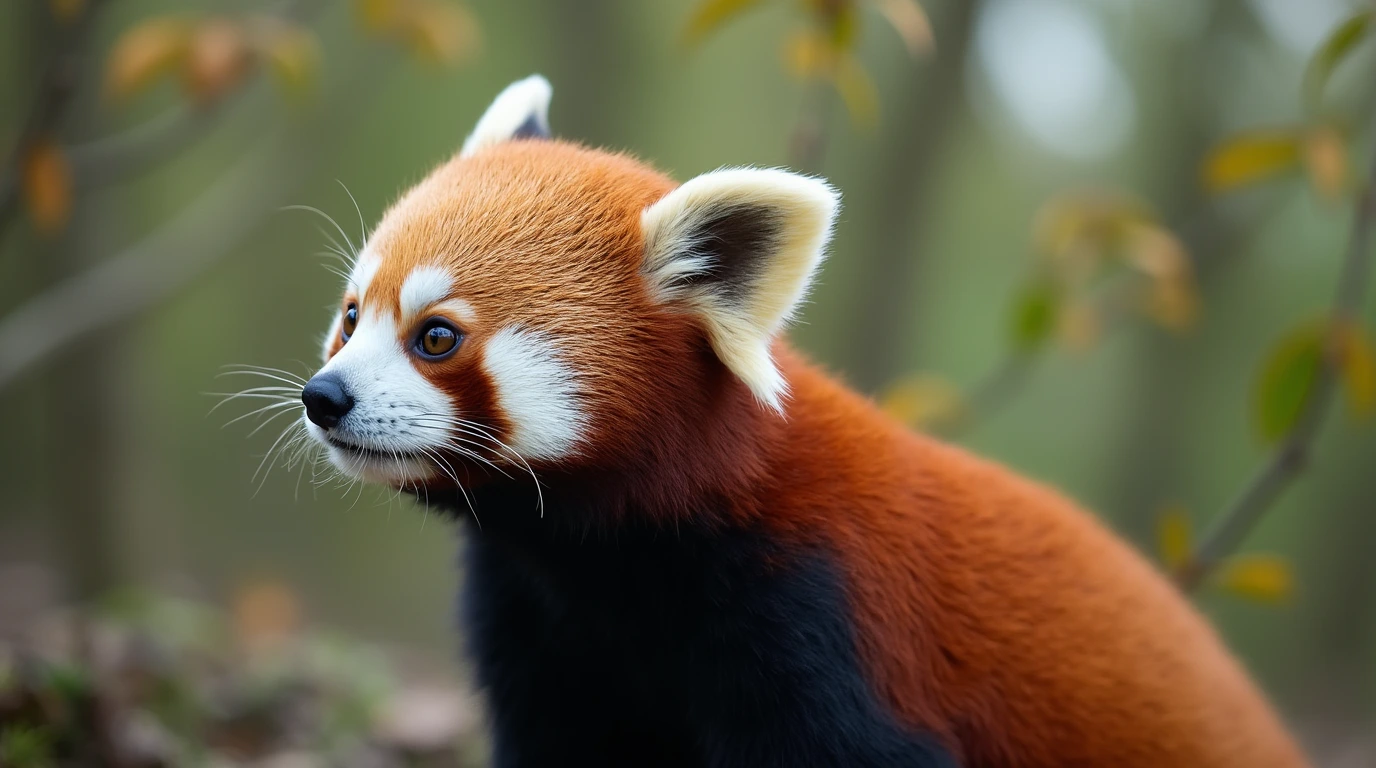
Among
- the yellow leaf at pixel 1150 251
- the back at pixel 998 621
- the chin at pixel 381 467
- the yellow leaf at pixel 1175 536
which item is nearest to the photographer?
the chin at pixel 381 467

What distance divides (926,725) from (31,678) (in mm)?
2153

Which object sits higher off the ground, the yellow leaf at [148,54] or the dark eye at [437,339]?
the yellow leaf at [148,54]

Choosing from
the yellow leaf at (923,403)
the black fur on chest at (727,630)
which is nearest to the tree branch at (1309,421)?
the yellow leaf at (923,403)

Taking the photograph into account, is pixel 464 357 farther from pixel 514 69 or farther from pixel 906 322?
pixel 514 69

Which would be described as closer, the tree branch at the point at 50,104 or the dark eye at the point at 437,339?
the dark eye at the point at 437,339

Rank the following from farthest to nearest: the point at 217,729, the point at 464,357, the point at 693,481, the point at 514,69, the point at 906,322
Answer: the point at 514,69
the point at 906,322
the point at 217,729
the point at 693,481
the point at 464,357

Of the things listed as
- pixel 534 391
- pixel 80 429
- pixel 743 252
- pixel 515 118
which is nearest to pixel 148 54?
pixel 515 118

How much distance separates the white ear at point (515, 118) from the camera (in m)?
2.36

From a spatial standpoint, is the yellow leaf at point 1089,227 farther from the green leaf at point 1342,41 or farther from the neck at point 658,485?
the neck at point 658,485

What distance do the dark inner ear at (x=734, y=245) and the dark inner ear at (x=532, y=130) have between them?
65cm

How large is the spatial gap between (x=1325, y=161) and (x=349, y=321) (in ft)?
7.84

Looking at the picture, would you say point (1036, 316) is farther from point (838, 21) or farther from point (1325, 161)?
point (838, 21)

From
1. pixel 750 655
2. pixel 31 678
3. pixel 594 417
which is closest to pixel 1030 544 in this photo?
pixel 750 655

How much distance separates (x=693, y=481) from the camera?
1971 mm
